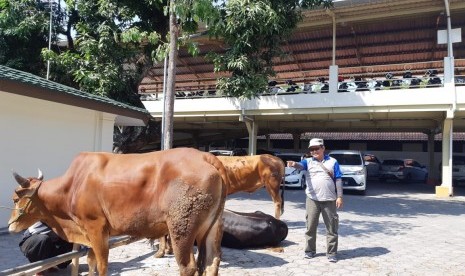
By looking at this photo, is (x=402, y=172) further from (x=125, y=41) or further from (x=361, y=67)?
(x=125, y=41)

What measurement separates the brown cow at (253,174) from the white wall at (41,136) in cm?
336

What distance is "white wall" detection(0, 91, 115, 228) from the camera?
7352 millimetres

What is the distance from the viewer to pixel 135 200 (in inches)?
141

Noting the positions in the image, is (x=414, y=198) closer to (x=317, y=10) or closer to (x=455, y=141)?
(x=317, y=10)

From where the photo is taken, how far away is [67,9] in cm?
1314

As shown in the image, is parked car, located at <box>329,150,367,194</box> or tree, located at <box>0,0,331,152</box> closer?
tree, located at <box>0,0,331,152</box>

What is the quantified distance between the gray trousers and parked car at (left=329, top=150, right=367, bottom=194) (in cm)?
1048

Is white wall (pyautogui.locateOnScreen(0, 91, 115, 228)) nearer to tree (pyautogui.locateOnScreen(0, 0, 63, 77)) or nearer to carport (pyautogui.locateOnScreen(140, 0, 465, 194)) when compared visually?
tree (pyautogui.locateOnScreen(0, 0, 63, 77))

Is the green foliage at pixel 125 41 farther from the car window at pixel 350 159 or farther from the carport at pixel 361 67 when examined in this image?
the car window at pixel 350 159

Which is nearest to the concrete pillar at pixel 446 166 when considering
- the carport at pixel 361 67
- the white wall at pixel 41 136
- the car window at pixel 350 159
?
the carport at pixel 361 67

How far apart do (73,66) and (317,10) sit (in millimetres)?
9117

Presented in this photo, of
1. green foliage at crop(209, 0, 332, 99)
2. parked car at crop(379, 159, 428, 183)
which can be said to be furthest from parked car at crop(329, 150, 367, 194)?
parked car at crop(379, 159, 428, 183)

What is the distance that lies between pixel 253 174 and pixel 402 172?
1860 cm

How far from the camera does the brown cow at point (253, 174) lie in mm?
7762
